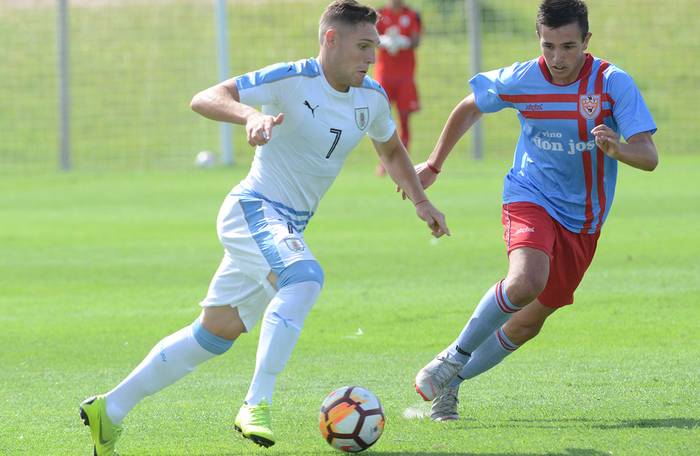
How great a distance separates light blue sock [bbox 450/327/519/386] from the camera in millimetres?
6508

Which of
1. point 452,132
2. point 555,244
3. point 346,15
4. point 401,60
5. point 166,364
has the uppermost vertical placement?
point 346,15

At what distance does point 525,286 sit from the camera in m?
6.04

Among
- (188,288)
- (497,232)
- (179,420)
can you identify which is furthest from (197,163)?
(179,420)

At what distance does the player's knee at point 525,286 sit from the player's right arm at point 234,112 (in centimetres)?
151

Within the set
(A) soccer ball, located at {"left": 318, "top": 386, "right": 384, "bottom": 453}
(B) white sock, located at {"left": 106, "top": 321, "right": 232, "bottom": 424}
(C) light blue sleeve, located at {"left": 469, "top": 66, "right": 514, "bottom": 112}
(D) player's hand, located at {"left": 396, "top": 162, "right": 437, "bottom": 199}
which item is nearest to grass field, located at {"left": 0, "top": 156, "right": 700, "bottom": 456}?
(A) soccer ball, located at {"left": 318, "top": 386, "right": 384, "bottom": 453}

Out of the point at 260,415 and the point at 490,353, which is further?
the point at 490,353

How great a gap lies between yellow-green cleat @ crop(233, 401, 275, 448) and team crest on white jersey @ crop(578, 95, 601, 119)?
2.35 metres

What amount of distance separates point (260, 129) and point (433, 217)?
1.42 meters

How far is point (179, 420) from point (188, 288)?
4421mm

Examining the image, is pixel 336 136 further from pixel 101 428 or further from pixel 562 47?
pixel 101 428

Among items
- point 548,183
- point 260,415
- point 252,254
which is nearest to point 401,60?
point 548,183

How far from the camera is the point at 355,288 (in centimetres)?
1055

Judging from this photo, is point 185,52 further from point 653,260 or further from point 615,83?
point 615,83

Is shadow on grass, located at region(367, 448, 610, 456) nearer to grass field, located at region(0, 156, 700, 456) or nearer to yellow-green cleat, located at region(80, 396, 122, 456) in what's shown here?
grass field, located at region(0, 156, 700, 456)
